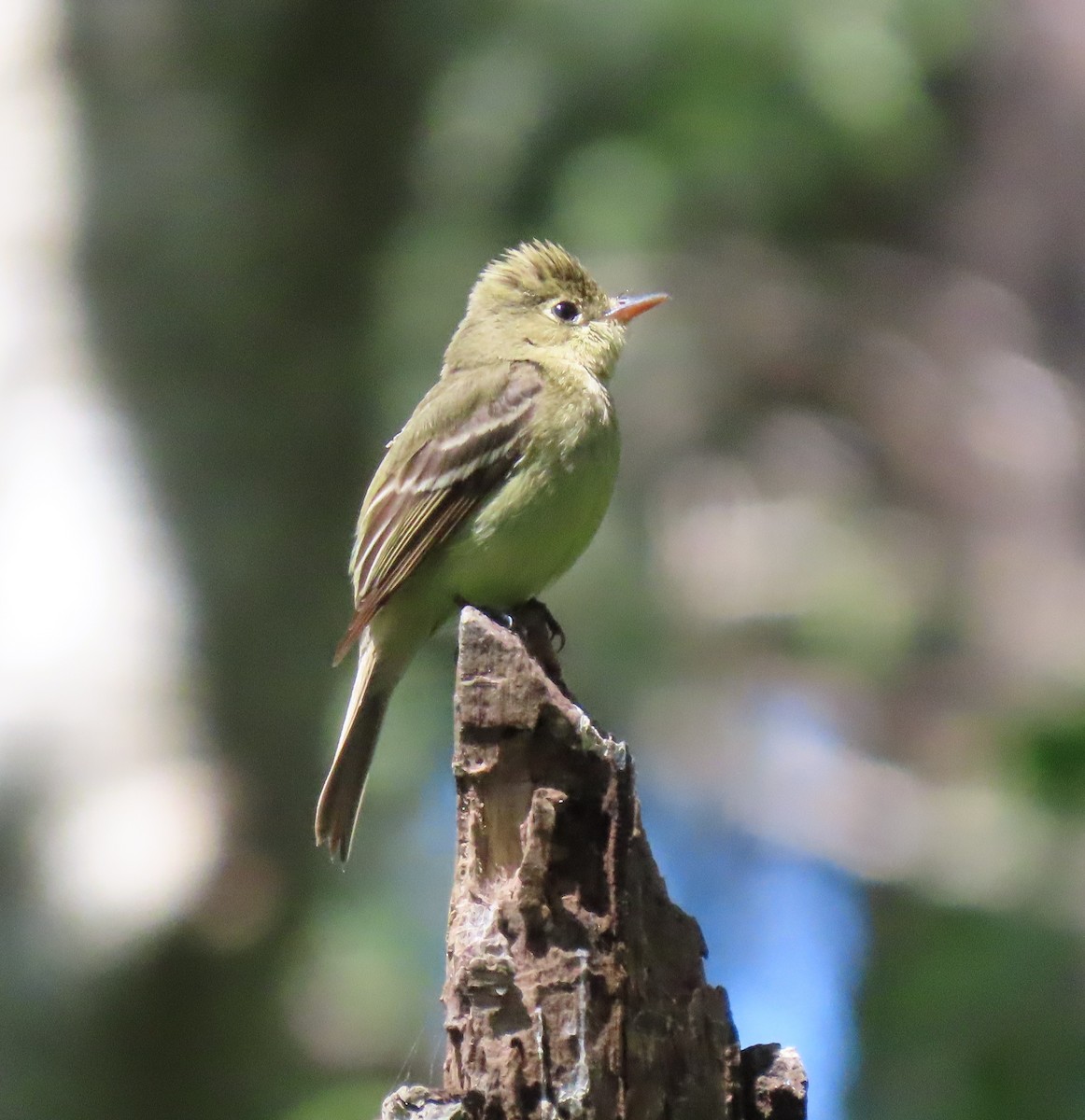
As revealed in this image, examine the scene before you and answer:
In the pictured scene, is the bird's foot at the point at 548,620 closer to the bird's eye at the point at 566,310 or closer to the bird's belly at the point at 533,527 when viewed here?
the bird's belly at the point at 533,527

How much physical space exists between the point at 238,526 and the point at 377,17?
7.12 feet

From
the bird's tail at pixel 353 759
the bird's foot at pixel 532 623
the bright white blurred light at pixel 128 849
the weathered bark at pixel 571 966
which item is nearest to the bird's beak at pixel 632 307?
the bird's foot at pixel 532 623

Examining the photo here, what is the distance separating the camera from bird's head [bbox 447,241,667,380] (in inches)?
227

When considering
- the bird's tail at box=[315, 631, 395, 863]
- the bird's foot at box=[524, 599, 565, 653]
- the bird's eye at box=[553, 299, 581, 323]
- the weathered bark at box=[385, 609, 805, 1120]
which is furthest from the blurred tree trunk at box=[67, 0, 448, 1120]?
the weathered bark at box=[385, 609, 805, 1120]

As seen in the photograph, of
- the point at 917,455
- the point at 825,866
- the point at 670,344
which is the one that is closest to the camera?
the point at 825,866

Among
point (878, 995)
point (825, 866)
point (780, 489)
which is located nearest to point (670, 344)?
point (780, 489)

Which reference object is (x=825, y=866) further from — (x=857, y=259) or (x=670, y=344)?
(x=857, y=259)

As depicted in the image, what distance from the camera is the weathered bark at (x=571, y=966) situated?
2.86 metres

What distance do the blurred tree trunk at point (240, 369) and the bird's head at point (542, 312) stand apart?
3.77 feet

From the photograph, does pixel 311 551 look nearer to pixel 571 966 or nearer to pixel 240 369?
pixel 240 369

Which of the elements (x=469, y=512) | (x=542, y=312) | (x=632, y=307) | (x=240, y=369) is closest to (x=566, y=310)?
(x=542, y=312)

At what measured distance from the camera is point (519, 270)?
6023 mm

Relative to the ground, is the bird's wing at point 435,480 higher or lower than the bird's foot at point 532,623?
higher

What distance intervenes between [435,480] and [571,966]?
8.17 feet
